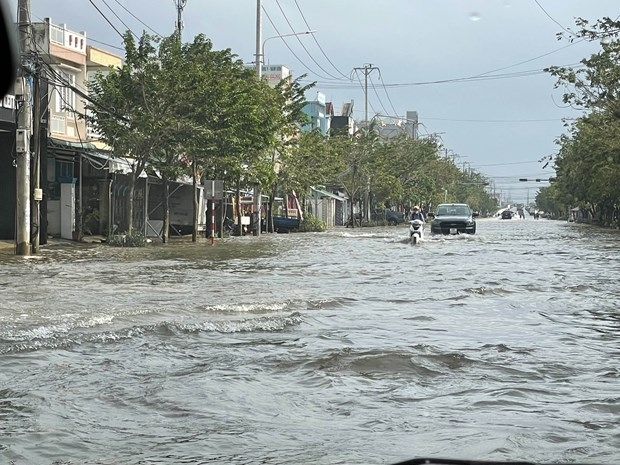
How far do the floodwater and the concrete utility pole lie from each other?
6.53 metres

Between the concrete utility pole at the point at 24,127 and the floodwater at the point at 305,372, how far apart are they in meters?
6.53

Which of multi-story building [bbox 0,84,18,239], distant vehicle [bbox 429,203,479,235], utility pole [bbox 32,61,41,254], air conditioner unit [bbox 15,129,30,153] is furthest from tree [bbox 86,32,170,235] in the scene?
distant vehicle [bbox 429,203,479,235]

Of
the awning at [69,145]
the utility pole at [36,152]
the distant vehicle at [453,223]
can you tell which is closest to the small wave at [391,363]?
the utility pole at [36,152]

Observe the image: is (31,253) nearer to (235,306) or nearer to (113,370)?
(235,306)

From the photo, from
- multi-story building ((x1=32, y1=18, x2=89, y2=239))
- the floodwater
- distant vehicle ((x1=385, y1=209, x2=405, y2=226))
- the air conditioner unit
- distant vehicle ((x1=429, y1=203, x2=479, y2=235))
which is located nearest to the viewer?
the floodwater

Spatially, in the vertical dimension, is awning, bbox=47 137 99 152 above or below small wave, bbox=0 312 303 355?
above

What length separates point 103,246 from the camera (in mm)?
29625

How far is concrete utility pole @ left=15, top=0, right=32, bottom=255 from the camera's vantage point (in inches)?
862

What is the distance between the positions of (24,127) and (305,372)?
16427 millimetres

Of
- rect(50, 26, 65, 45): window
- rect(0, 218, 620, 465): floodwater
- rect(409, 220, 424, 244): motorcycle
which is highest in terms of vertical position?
rect(50, 26, 65, 45): window

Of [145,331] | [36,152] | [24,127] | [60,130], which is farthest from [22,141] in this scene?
[145,331]

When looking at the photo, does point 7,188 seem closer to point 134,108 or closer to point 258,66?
point 134,108

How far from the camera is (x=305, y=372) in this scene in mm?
7980

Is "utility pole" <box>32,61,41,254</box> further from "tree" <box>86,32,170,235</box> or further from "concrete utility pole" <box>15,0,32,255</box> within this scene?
"tree" <box>86,32,170,235</box>
